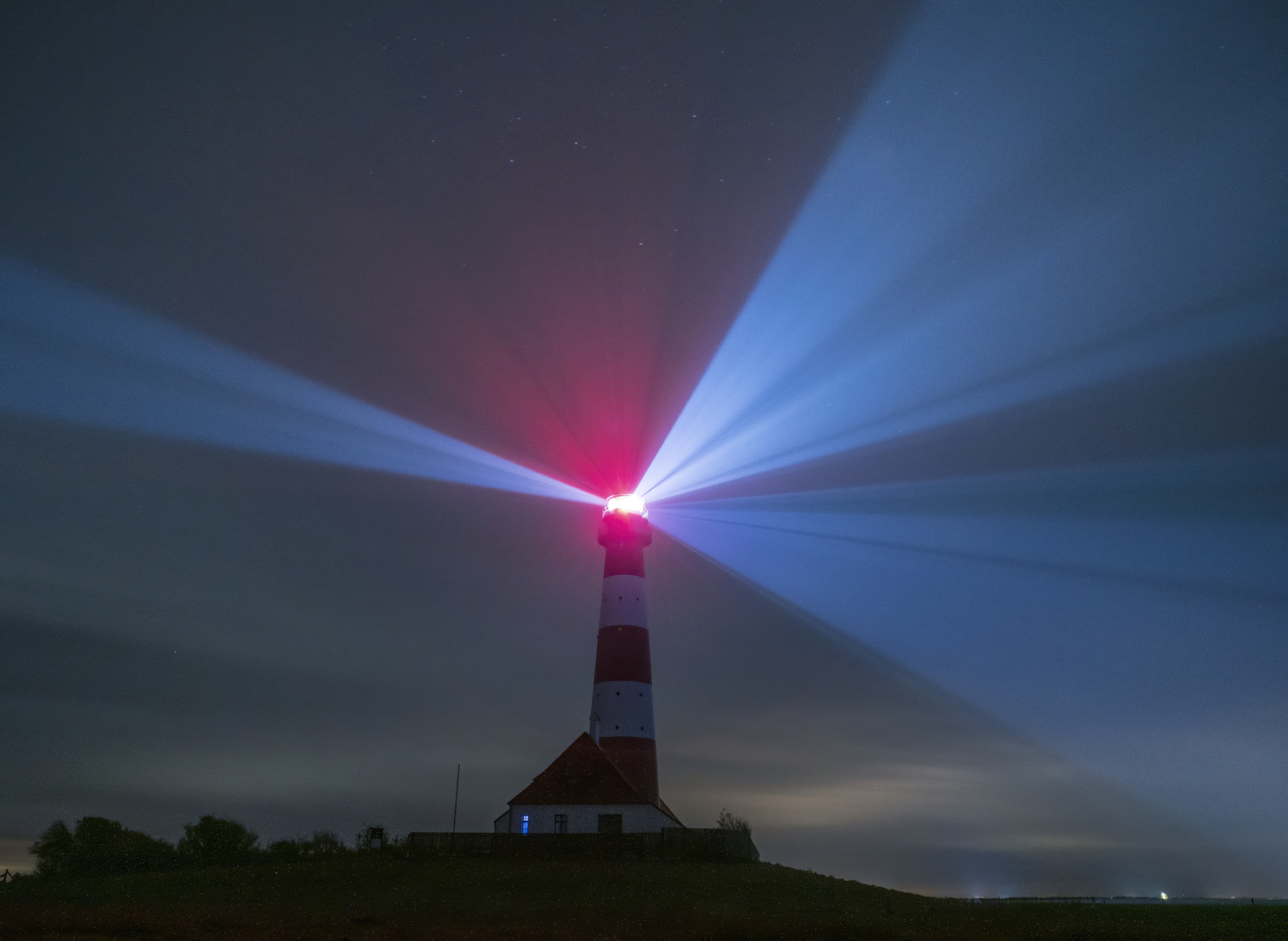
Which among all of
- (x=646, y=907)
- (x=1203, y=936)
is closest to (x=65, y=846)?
(x=646, y=907)

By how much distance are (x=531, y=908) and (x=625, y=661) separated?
16025 millimetres

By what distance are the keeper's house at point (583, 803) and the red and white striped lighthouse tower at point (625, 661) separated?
1397mm

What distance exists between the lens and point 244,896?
81.6ft

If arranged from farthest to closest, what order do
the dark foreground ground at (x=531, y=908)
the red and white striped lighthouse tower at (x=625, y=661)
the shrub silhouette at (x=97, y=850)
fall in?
1. the red and white striped lighthouse tower at (x=625, y=661)
2. the shrub silhouette at (x=97, y=850)
3. the dark foreground ground at (x=531, y=908)

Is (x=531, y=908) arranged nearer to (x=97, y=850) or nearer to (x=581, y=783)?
(x=581, y=783)

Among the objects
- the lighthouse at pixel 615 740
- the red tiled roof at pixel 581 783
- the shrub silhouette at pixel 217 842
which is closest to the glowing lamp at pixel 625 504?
the lighthouse at pixel 615 740

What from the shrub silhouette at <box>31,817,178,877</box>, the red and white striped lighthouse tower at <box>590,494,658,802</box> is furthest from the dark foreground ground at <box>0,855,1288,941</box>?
the red and white striped lighthouse tower at <box>590,494,658,802</box>

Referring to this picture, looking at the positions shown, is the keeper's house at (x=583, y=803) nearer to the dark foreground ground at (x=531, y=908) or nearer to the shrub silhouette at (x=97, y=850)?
the dark foreground ground at (x=531, y=908)

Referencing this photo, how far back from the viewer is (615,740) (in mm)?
37688

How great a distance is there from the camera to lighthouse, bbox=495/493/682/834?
1351 inches

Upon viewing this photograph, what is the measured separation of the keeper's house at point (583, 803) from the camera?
34031 millimetres

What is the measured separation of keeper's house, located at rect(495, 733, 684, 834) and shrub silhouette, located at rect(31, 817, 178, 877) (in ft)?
45.4

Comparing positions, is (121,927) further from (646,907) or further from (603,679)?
(603,679)

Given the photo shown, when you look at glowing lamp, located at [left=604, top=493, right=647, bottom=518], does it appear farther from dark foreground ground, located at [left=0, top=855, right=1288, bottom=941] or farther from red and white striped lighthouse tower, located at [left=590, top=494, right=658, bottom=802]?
dark foreground ground, located at [left=0, top=855, right=1288, bottom=941]
